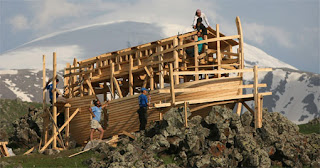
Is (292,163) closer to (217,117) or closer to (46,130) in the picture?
(217,117)

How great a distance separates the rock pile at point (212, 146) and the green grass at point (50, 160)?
0.60 meters

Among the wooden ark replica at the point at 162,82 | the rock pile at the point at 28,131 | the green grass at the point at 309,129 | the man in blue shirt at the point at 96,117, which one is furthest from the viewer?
the rock pile at the point at 28,131

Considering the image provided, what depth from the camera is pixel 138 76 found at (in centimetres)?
3362

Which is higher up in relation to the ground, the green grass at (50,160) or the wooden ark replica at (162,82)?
the wooden ark replica at (162,82)

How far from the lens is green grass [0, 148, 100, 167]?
2545 cm

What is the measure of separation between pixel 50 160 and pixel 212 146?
7.27m

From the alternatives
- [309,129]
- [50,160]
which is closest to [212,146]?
[50,160]

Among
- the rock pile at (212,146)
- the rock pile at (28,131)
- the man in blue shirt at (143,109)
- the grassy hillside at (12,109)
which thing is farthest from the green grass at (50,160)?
the grassy hillside at (12,109)

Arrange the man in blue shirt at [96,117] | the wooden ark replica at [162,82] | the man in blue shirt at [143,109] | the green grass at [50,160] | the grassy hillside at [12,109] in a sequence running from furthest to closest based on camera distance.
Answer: the grassy hillside at [12,109], the man in blue shirt at [96,117], the man in blue shirt at [143,109], the wooden ark replica at [162,82], the green grass at [50,160]

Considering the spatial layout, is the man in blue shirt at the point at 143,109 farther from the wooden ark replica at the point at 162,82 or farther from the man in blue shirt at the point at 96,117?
the man in blue shirt at the point at 96,117

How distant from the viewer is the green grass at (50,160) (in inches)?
1002

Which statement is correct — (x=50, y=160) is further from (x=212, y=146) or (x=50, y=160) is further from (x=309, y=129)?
(x=309, y=129)

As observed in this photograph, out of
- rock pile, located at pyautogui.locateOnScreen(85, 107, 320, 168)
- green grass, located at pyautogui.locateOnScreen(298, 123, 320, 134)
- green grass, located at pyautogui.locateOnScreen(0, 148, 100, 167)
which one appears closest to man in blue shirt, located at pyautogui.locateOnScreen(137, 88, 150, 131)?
rock pile, located at pyautogui.locateOnScreen(85, 107, 320, 168)

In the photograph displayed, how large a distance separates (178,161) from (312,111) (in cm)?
12968
